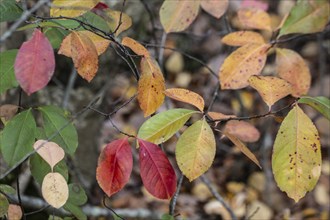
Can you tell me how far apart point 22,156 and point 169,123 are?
33 centimetres

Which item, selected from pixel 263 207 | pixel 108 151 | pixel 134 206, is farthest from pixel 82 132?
pixel 108 151

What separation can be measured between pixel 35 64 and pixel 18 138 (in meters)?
0.28

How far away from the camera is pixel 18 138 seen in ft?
3.67

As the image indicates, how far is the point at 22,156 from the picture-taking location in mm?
1111

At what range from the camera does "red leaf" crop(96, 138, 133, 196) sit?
3.22ft

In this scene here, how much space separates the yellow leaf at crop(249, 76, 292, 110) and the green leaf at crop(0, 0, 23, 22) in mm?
497

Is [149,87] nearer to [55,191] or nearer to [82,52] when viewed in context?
[82,52]

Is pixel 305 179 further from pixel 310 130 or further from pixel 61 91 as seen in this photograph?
pixel 61 91

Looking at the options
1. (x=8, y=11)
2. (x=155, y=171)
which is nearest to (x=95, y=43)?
(x=8, y=11)

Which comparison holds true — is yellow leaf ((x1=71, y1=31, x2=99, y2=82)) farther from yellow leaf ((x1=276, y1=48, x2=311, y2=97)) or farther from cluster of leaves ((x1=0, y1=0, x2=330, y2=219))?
yellow leaf ((x1=276, y1=48, x2=311, y2=97))

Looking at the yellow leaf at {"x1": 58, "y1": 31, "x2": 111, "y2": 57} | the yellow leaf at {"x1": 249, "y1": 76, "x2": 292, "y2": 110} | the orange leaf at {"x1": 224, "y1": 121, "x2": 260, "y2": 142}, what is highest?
the yellow leaf at {"x1": 58, "y1": 31, "x2": 111, "y2": 57}

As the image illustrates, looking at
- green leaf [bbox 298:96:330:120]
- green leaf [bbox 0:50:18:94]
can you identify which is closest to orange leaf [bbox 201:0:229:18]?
green leaf [bbox 298:96:330:120]

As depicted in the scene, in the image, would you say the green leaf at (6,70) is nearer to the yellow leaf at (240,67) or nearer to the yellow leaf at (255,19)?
the yellow leaf at (240,67)

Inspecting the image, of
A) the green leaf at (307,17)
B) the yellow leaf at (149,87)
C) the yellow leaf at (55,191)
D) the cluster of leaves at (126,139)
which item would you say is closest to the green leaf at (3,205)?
the cluster of leaves at (126,139)
